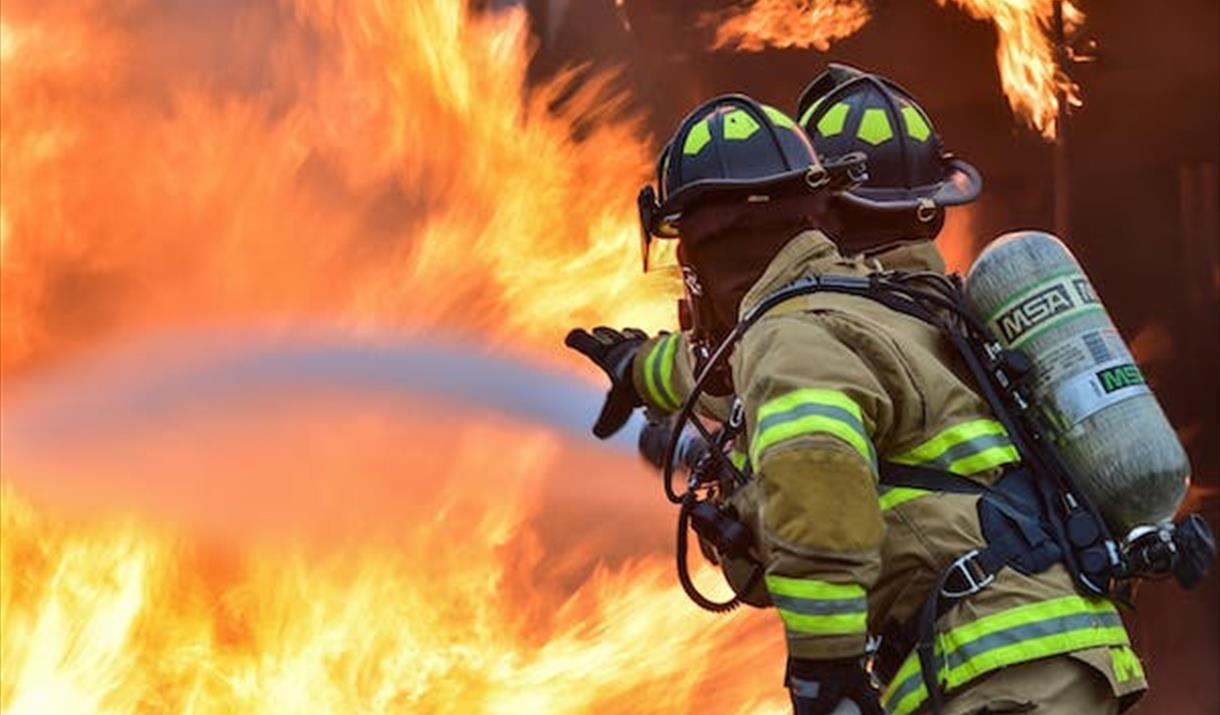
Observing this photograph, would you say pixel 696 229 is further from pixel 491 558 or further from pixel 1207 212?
pixel 1207 212

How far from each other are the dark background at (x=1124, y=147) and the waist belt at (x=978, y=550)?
3.59 m

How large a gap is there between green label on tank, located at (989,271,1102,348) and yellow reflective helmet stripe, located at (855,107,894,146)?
3.47 ft

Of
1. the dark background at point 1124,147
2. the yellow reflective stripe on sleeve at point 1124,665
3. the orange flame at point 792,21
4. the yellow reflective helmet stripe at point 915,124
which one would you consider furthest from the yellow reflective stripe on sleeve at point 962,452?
the orange flame at point 792,21

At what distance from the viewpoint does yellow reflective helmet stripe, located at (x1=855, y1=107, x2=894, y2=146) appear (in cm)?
482

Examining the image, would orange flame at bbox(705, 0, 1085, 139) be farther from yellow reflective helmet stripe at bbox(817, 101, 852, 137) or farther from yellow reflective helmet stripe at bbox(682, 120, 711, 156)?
yellow reflective helmet stripe at bbox(682, 120, 711, 156)

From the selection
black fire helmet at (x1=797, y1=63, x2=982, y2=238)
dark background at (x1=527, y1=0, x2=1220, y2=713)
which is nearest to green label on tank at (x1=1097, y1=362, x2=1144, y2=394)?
black fire helmet at (x1=797, y1=63, x2=982, y2=238)

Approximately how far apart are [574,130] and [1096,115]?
1959mm

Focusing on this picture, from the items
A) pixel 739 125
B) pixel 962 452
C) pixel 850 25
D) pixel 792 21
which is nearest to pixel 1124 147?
pixel 850 25

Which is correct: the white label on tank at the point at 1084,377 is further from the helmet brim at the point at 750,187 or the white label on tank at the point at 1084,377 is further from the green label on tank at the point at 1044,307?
the helmet brim at the point at 750,187

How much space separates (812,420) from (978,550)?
42 cm

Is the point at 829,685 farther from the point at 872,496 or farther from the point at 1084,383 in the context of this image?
the point at 1084,383

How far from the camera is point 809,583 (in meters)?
3.36

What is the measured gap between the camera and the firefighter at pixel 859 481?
11.1ft

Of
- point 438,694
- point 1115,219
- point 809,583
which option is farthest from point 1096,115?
point 809,583
